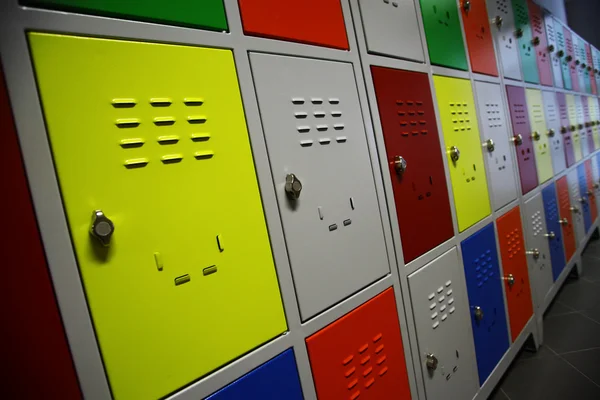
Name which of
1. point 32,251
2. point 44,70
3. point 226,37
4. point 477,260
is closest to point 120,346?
point 32,251

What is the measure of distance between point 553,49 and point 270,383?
3886 mm

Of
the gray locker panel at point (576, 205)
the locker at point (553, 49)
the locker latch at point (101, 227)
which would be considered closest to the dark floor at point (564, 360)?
the gray locker panel at point (576, 205)

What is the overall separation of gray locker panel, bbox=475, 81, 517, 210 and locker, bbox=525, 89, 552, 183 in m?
0.57

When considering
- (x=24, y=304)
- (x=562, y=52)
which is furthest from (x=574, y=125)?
(x=24, y=304)

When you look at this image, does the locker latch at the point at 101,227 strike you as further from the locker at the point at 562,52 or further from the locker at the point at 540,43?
the locker at the point at 562,52

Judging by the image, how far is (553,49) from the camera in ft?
9.95

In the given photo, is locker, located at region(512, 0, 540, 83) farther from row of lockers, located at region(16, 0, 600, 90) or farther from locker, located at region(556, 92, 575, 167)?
locker, located at region(556, 92, 575, 167)

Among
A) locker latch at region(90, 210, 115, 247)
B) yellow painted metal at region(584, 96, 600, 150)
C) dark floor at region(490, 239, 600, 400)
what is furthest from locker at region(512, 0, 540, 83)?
locker latch at region(90, 210, 115, 247)

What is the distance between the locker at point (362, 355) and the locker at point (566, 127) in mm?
3096

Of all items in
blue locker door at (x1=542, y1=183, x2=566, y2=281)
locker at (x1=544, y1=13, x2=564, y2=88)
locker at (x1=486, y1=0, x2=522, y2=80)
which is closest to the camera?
locker at (x1=486, y1=0, x2=522, y2=80)

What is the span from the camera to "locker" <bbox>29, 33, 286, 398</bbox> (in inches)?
22.7

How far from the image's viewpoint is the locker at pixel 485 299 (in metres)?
1.59

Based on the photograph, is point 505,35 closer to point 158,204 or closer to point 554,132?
point 554,132

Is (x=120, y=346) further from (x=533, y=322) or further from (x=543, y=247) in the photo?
(x=543, y=247)
